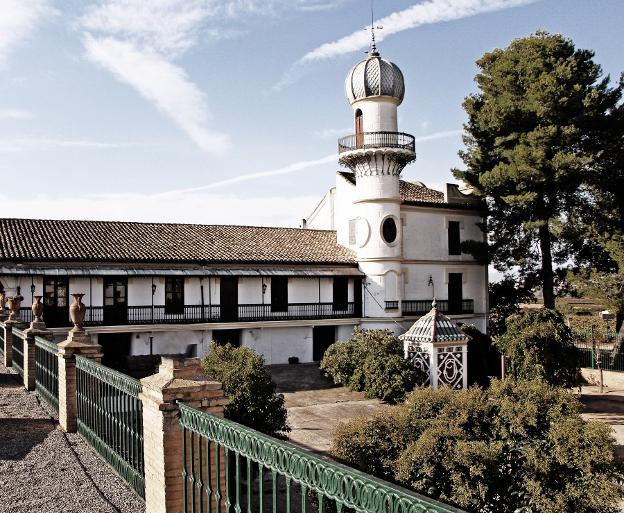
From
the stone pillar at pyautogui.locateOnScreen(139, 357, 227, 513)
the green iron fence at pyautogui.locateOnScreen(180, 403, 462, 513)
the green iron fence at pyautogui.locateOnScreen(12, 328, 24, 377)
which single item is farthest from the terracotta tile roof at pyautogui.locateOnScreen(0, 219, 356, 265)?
the green iron fence at pyautogui.locateOnScreen(180, 403, 462, 513)

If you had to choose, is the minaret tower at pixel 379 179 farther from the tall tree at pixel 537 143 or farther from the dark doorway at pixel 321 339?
the tall tree at pixel 537 143

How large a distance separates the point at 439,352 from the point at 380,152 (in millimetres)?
13142

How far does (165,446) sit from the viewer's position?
213 inches

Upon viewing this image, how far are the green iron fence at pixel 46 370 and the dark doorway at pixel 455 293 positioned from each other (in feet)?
83.3

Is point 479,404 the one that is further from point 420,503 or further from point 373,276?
point 373,276

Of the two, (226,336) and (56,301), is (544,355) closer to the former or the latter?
(226,336)

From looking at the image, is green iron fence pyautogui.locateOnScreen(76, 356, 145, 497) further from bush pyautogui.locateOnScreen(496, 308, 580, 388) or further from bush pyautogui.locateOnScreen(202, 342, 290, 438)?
bush pyautogui.locateOnScreen(496, 308, 580, 388)

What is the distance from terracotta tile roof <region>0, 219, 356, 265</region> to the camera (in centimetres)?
2583

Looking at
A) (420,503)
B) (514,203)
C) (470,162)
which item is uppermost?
(470,162)

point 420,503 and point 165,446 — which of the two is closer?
point 420,503

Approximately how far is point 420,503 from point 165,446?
10.5ft

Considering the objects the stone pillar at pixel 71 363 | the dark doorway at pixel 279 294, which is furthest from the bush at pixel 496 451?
the dark doorway at pixel 279 294

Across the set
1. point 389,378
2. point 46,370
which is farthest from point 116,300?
point 46,370

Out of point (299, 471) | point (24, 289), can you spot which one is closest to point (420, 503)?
point (299, 471)
